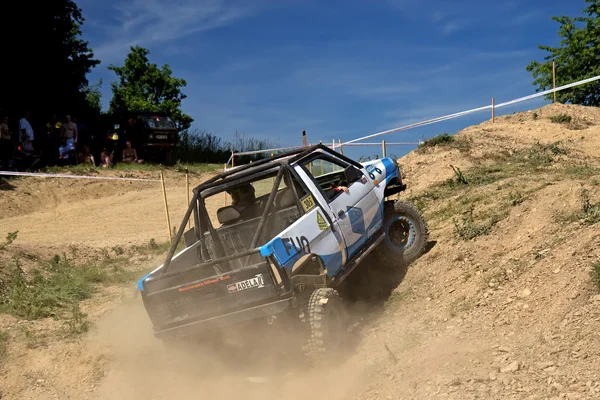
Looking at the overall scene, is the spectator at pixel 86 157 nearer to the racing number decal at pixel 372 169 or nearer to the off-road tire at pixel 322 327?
the racing number decal at pixel 372 169

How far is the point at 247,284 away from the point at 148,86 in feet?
113

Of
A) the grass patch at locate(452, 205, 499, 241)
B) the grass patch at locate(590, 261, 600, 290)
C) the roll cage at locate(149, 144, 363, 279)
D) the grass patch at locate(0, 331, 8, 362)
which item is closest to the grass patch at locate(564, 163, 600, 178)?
the grass patch at locate(452, 205, 499, 241)

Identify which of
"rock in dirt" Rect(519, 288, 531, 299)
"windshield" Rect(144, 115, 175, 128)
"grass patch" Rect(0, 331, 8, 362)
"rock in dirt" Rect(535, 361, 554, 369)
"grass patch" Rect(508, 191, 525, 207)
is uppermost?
"windshield" Rect(144, 115, 175, 128)

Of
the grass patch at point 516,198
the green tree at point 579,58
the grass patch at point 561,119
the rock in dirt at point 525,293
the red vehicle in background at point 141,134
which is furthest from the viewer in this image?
the green tree at point 579,58

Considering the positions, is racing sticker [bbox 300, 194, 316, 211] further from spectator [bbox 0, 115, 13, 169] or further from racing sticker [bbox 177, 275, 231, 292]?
spectator [bbox 0, 115, 13, 169]

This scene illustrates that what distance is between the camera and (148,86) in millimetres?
38188

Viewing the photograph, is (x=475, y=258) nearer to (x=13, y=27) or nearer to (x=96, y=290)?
(x=96, y=290)

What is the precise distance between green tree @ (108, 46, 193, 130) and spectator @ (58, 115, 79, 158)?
18181 millimetres

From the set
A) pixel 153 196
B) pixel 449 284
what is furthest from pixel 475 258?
pixel 153 196

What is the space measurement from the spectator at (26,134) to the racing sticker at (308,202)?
1360cm

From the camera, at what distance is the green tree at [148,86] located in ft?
124

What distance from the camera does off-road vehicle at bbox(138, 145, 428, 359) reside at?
5660 mm

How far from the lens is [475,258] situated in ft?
24.7

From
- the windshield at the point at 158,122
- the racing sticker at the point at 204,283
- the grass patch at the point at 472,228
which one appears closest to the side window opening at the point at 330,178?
the racing sticker at the point at 204,283
